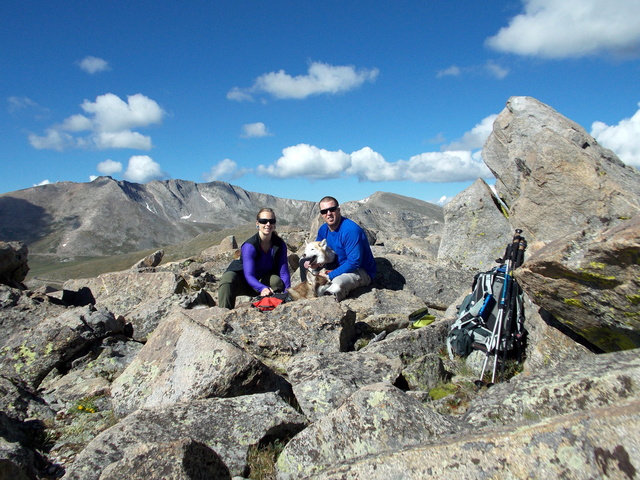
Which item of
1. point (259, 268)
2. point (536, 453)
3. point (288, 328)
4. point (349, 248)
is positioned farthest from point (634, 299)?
point (259, 268)

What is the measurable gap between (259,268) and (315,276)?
1667mm

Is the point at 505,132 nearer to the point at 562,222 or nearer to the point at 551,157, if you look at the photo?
the point at 551,157

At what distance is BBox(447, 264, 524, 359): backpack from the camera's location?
25.1 ft

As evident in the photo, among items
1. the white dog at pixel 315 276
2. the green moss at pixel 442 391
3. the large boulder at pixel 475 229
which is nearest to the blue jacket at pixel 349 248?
the white dog at pixel 315 276

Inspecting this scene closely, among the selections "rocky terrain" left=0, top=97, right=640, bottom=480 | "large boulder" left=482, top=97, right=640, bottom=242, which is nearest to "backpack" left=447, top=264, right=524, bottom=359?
"rocky terrain" left=0, top=97, right=640, bottom=480

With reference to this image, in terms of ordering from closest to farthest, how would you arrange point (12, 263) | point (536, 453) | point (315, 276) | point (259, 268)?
point (536, 453) → point (315, 276) → point (259, 268) → point (12, 263)

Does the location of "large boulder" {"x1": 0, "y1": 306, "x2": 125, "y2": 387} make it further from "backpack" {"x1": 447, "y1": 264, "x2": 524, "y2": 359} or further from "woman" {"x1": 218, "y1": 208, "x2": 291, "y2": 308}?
"backpack" {"x1": 447, "y1": 264, "x2": 524, "y2": 359}

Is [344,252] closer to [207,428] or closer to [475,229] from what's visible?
[475,229]

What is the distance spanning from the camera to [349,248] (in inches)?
501

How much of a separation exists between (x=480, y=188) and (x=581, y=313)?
10986mm

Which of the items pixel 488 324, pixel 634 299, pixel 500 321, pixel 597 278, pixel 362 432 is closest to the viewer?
pixel 362 432

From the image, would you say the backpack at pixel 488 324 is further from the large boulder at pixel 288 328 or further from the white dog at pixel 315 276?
the white dog at pixel 315 276

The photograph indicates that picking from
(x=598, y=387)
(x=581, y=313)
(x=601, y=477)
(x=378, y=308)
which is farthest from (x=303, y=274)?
(x=601, y=477)

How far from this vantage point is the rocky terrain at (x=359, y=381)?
9.66 feet
